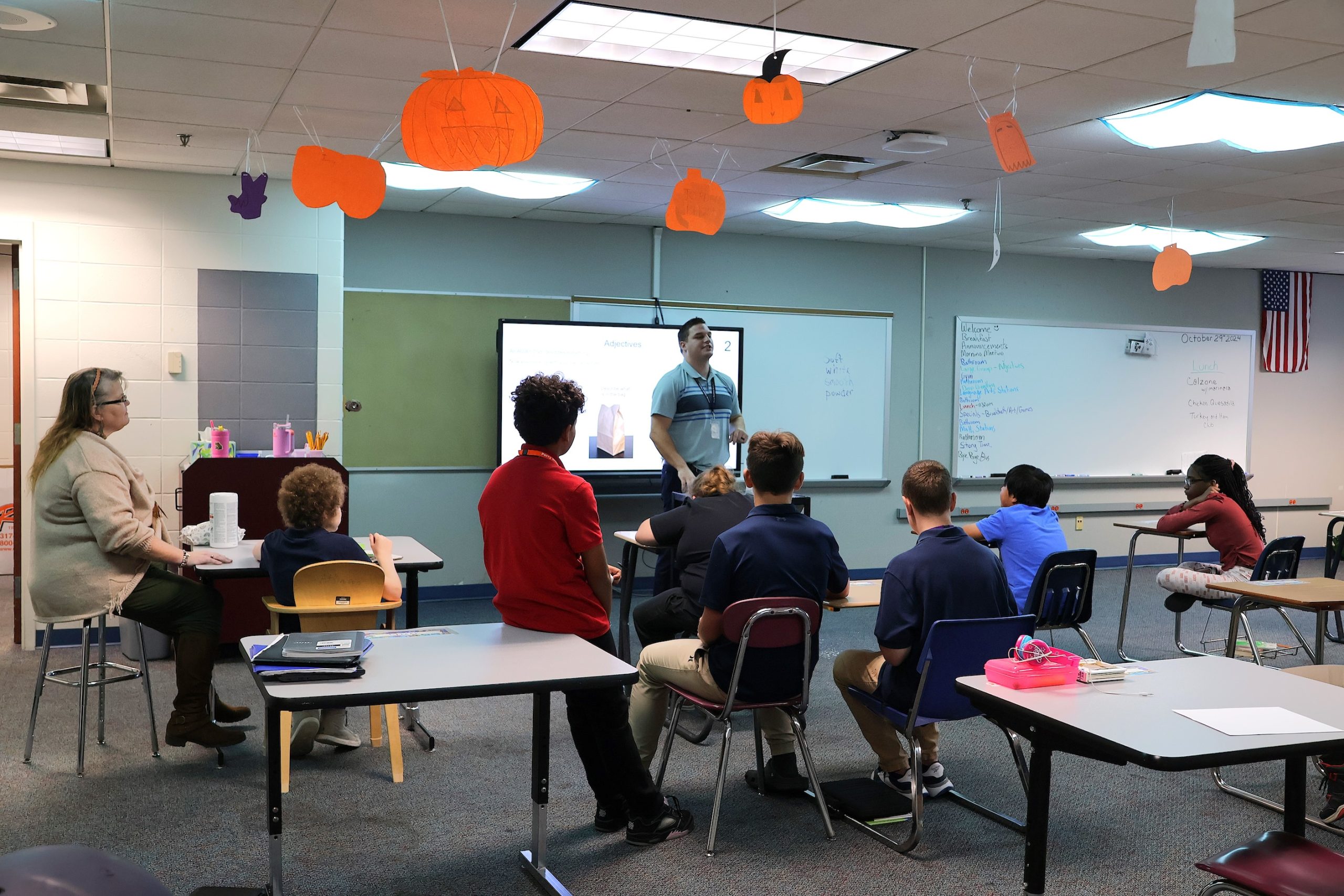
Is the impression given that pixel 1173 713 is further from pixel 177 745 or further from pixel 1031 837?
pixel 177 745

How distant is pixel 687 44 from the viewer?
362 centimetres

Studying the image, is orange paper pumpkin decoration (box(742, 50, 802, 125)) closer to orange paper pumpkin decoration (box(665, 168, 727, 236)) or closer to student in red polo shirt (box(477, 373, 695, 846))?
student in red polo shirt (box(477, 373, 695, 846))

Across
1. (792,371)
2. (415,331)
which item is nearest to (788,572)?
(415,331)

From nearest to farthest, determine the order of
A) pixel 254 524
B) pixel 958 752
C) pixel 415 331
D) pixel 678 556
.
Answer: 1. pixel 678 556
2. pixel 958 752
3. pixel 254 524
4. pixel 415 331

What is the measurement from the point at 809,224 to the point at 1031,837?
5560mm

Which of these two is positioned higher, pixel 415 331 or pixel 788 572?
pixel 415 331

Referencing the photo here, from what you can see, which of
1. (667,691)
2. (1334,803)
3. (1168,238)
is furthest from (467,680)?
(1168,238)

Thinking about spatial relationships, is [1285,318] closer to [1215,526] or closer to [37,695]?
[1215,526]

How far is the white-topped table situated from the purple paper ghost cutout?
2.76 metres

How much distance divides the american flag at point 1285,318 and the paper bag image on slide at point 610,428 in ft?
20.1

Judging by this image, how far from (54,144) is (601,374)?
3.30m

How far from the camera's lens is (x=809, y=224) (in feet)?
23.9

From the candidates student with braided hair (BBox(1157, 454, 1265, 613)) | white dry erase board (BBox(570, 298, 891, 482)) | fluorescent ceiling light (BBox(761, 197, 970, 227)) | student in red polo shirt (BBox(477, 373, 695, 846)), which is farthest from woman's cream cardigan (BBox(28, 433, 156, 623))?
student with braided hair (BBox(1157, 454, 1265, 613))

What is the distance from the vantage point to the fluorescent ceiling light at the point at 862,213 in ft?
21.8
